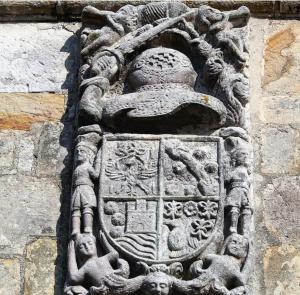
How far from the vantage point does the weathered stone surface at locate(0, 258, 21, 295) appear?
4.34 meters

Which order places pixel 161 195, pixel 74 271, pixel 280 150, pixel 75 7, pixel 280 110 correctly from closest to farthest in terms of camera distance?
pixel 74 271, pixel 161 195, pixel 280 150, pixel 280 110, pixel 75 7

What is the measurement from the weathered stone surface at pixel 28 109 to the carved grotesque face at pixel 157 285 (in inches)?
40.7

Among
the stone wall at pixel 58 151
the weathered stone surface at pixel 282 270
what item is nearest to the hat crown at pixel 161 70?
the stone wall at pixel 58 151

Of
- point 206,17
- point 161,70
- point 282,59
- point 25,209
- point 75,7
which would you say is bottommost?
point 25,209

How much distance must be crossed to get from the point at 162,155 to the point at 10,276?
31.9 inches

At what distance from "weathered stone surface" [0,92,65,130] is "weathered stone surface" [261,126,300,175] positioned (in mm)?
944

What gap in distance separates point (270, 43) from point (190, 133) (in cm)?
73

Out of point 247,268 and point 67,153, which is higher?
point 67,153

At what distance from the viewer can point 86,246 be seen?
4.27m

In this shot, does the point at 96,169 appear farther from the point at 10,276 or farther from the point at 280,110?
the point at 280,110

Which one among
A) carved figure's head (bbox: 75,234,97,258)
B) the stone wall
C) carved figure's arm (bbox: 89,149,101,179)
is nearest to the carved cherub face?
the stone wall

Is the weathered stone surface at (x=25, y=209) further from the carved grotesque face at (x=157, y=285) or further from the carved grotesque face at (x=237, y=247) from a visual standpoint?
the carved grotesque face at (x=237, y=247)

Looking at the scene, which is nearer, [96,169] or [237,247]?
[237,247]

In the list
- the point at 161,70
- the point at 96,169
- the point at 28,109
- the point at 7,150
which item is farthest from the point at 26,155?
the point at 161,70
